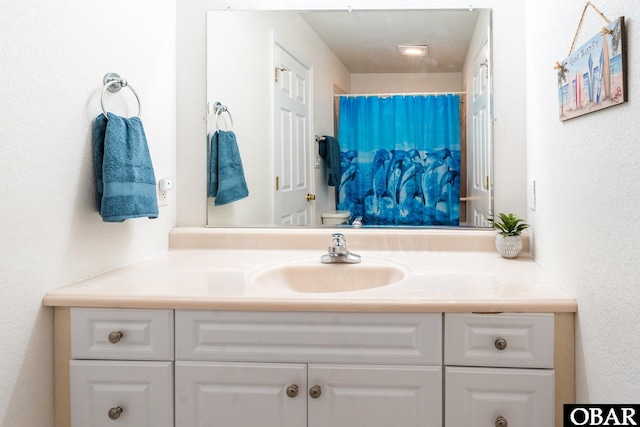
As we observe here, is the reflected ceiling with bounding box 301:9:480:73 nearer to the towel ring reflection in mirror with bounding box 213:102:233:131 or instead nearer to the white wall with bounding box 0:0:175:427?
the towel ring reflection in mirror with bounding box 213:102:233:131

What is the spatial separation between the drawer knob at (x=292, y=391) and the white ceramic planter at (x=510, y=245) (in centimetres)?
93

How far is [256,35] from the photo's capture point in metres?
2.01

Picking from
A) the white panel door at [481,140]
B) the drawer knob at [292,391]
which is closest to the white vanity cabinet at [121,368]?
the drawer knob at [292,391]

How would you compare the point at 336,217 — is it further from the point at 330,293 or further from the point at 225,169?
the point at 330,293

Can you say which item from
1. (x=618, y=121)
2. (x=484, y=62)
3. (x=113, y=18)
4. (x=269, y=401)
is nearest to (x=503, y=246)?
(x=484, y=62)

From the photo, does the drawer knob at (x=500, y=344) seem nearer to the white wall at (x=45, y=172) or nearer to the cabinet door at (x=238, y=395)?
the cabinet door at (x=238, y=395)

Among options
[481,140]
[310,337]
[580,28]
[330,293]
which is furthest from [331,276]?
[580,28]

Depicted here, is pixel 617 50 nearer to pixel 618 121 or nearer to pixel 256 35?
pixel 618 121

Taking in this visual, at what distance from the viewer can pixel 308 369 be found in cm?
126

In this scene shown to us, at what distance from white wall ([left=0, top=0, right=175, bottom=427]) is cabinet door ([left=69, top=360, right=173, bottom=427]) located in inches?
3.4

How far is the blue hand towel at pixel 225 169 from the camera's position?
2027 mm

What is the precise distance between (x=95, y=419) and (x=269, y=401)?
1.50 ft

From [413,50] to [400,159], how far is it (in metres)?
0.43

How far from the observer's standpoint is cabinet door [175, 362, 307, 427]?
1.26 meters
